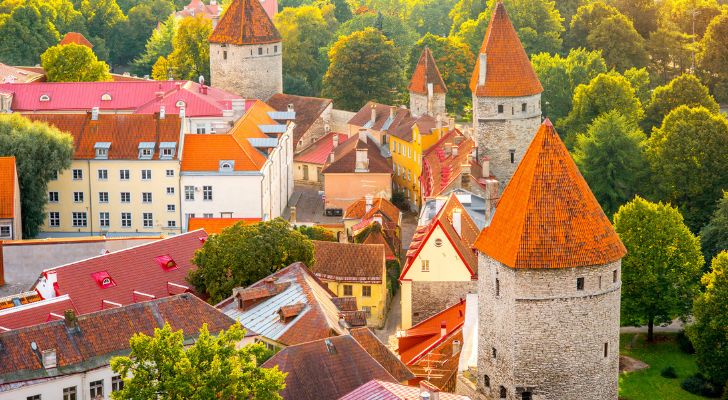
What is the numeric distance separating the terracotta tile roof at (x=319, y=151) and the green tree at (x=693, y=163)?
70.1ft

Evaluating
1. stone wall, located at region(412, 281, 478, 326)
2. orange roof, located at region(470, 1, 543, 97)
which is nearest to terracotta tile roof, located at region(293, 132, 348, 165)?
orange roof, located at region(470, 1, 543, 97)

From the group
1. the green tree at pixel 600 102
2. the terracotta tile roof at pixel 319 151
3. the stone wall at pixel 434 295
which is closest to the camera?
the stone wall at pixel 434 295

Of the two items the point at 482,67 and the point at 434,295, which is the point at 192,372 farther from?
the point at 482,67

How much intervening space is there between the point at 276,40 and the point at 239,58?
2.91 m

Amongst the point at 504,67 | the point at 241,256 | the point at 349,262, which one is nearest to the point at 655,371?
the point at 349,262

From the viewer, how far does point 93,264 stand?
65625mm

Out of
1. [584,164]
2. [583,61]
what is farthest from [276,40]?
[584,164]

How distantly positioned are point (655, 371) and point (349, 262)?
13698 mm

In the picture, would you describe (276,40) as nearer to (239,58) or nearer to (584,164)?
(239,58)

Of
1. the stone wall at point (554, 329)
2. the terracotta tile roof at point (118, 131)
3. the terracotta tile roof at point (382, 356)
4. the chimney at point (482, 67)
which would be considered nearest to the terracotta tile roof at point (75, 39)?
the terracotta tile roof at point (118, 131)

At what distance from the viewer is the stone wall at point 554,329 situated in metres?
55.5

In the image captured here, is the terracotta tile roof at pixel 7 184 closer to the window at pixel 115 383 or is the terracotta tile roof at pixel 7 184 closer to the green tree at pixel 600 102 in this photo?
the window at pixel 115 383

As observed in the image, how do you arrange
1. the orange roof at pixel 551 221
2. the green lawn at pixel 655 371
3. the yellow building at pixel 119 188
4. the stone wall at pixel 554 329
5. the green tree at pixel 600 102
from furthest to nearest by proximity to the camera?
the green tree at pixel 600 102 → the yellow building at pixel 119 188 → the green lawn at pixel 655 371 → the stone wall at pixel 554 329 → the orange roof at pixel 551 221

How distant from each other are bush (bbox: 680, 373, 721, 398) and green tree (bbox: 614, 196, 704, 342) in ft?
13.2
